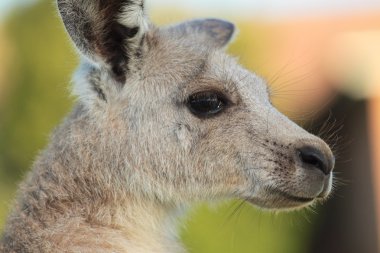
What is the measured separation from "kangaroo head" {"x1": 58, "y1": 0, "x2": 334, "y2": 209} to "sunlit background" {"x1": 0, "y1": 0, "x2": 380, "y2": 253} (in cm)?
414

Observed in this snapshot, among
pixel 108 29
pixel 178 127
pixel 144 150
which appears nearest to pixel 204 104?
pixel 178 127

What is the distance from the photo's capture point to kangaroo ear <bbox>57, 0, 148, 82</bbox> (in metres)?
4.52

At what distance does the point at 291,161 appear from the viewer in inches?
178

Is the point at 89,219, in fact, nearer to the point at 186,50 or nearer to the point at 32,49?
the point at 186,50

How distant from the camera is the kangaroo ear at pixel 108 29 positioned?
4.52 m

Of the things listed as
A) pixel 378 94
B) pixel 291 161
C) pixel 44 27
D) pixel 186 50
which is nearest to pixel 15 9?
pixel 44 27

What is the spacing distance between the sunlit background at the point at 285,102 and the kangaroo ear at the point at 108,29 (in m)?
4.17

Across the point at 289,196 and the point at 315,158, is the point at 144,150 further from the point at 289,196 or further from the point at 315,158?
the point at 315,158

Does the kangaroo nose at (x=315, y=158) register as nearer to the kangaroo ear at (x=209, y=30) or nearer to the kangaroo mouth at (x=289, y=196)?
the kangaroo mouth at (x=289, y=196)

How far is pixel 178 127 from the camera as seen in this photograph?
15.4ft

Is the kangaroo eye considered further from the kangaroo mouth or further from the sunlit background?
the sunlit background

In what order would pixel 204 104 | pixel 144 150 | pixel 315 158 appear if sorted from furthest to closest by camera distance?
pixel 204 104 < pixel 144 150 < pixel 315 158

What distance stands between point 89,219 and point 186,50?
1.33 m

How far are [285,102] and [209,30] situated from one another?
342cm
